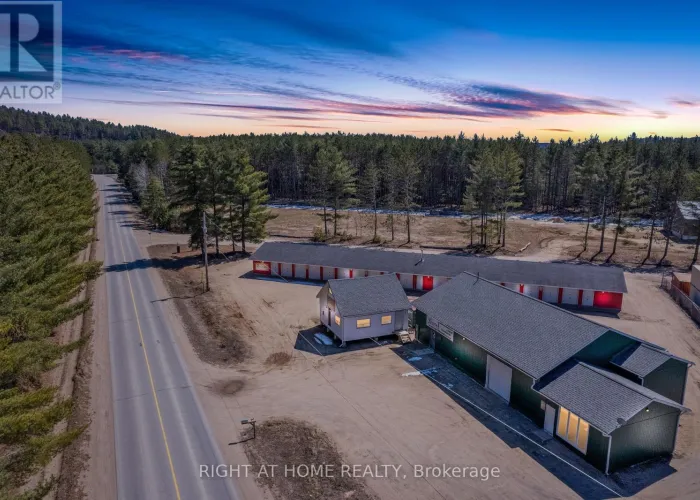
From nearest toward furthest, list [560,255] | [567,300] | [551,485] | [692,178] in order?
[551,485]
[567,300]
[692,178]
[560,255]

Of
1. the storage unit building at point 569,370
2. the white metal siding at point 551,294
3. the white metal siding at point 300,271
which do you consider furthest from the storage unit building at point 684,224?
the white metal siding at point 300,271

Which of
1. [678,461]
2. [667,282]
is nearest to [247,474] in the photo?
[678,461]

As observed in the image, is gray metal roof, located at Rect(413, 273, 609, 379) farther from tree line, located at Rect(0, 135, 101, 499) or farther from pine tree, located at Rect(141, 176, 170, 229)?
pine tree, located at Rect(141, 176, 170, 229)

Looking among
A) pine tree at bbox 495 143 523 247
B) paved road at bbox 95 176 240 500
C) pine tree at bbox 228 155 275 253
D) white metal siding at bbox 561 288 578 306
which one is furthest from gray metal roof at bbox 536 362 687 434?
pine tree at bbox 228 155 275 253

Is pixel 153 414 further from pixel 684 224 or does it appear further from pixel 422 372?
pixel 684 224

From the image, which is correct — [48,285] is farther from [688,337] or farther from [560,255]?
[560,255]
